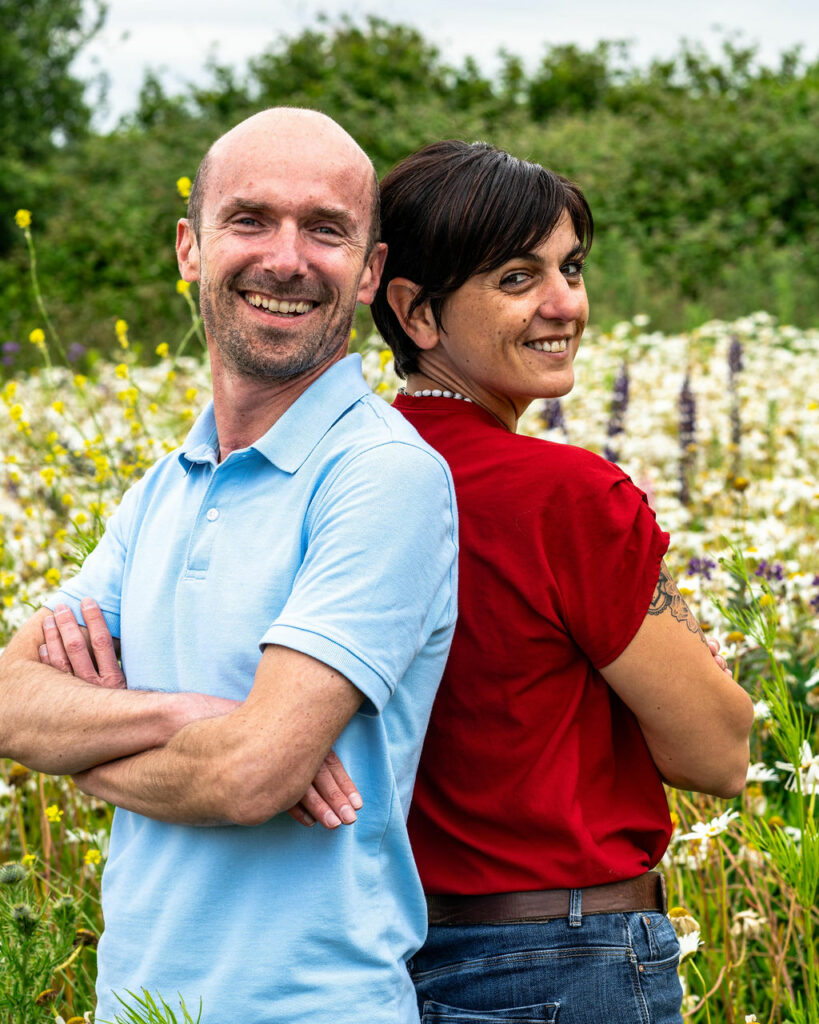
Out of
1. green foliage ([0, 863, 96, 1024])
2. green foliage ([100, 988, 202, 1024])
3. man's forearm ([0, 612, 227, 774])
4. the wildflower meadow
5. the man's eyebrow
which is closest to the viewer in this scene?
green foliage ([100, 988, 202, 1024])

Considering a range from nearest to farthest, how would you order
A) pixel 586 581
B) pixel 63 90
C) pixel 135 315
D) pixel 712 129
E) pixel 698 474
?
pixel 586 581 → pixel 698 474 → pixel 135 315 → pixel 712 129 → pixel 63 90

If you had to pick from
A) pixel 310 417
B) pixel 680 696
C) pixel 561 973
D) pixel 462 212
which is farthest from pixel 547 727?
pixel 462 212

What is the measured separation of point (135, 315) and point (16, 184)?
4.92 meters

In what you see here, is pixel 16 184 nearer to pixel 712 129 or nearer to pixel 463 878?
pixel 712 129

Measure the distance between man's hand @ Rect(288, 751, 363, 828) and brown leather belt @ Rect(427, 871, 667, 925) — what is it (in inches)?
11.9

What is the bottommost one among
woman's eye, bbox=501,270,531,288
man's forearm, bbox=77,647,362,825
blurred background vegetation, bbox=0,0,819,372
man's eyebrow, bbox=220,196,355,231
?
man's forearm, bbox=77,647,362,825

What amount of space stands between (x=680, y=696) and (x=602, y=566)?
8.9 inches

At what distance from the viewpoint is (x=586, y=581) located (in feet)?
5.36

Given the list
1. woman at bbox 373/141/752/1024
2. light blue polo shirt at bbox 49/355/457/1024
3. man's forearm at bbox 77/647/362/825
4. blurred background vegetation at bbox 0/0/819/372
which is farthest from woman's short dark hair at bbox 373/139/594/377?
blurred background vegetation at bbox 0/0/819/372

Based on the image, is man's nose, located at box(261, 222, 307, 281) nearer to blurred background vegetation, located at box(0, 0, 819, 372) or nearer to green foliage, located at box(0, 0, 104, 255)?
blurred background vegetation, located at box(0, 0, 819, 372)

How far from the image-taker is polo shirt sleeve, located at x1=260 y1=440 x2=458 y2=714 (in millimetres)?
1469

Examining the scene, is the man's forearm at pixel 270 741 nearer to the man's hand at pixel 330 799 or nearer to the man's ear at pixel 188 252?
the man's hand at pixel 330 799

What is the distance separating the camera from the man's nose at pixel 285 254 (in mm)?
1782

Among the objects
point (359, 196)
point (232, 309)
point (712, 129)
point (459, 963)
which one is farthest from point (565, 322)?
point (712, 129)
